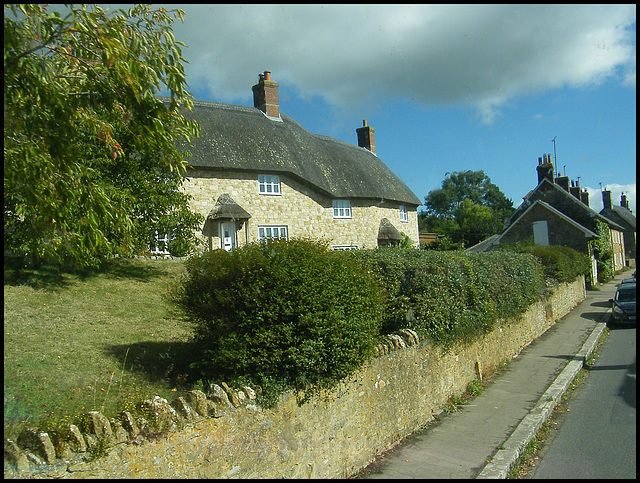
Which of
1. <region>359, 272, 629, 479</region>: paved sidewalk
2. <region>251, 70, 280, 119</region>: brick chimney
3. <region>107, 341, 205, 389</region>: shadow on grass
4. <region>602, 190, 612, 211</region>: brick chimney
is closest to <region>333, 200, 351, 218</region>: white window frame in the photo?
<region>251, 70, 280, 119</region>: brick chimney

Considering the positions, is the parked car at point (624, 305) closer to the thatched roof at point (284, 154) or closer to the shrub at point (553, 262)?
the shrub at point (553, 262)

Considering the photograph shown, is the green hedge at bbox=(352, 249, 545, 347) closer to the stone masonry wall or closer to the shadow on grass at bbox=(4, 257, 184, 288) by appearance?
the stone masonry wall

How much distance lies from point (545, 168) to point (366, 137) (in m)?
16.6

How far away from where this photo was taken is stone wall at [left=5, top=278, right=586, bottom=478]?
4137 millimetres

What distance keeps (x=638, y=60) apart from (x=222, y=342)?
5114 mm

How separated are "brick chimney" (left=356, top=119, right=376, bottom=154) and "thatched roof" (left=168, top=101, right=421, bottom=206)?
3.52m

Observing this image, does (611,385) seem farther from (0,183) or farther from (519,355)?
(0,183)

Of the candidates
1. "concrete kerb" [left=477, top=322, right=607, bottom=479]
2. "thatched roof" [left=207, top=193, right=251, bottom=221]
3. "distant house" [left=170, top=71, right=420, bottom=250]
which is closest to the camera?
"concrete kerb" [left=477, top=322, right=607, bottom=479]

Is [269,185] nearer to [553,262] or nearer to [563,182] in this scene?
[553,262]

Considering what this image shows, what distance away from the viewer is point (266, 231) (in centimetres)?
2534

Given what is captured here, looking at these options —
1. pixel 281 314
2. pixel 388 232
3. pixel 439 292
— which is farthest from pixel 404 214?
pixel 281 314

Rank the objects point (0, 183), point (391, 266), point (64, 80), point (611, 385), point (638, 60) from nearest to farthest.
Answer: point (638, 60) < point (0, 183) < point (64, 80) < point (391, 266) < point (611, 385)

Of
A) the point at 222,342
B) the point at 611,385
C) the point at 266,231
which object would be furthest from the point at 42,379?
the point at 266,231

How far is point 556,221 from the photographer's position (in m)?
37.5
